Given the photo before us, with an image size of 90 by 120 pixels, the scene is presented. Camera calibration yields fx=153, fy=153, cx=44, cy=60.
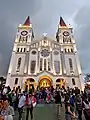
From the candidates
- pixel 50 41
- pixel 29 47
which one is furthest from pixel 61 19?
pixel 29 47

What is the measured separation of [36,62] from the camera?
37.5m

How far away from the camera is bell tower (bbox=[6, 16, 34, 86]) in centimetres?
3522

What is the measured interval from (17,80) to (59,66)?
10523 millimetres

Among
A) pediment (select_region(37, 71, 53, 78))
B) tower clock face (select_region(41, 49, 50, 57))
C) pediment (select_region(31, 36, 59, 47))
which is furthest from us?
pediment (select_region(31, 36, 59, 47))

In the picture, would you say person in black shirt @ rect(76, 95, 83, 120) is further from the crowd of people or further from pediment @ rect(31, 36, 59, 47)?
pediment @ rect(31, 36, 59, 47)

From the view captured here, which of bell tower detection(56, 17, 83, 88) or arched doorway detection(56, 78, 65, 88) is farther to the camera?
bell tower detection(56, 17, 83, 88)

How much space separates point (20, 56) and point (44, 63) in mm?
6583

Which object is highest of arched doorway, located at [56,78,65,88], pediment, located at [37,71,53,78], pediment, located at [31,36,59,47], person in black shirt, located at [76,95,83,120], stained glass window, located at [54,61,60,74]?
pediment, located at [31,36,59,47]

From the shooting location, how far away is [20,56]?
129 ft

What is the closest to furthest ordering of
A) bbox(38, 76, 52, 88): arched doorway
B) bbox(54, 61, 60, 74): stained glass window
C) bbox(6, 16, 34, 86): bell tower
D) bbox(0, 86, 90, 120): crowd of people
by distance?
bbox(0, 86, 90, 120): crowd of people → bbox(6, 16, 34, 86): bell tower → bbox(38, 76, 52, 88): arched doorway → bbox(54, 61, 60, 74): stained glass window

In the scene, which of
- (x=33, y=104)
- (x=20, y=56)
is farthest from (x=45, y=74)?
(x=33, y=104)

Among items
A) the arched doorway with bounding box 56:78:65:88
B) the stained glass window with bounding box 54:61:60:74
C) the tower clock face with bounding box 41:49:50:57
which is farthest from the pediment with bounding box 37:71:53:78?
the tower clock face with bounding box 41:49:50:57

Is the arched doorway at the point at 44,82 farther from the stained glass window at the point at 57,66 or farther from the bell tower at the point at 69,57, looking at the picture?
the bell tower at the point at 69,57

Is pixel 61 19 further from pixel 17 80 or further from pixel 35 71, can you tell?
pixel 17 80
